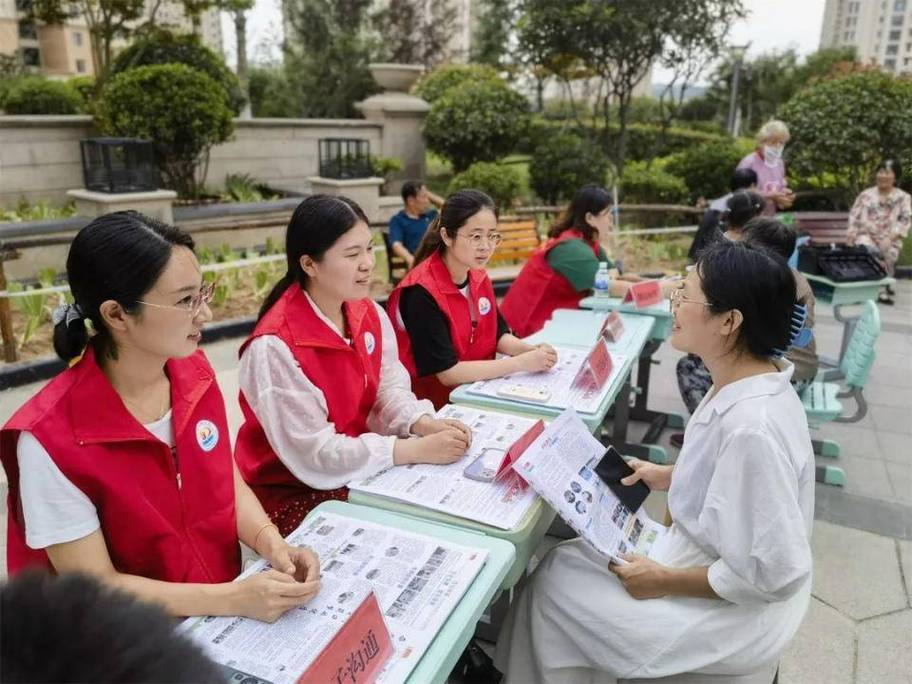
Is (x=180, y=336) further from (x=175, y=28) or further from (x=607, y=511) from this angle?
(x=175, y=28)

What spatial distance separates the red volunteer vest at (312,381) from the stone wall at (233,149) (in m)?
7.50

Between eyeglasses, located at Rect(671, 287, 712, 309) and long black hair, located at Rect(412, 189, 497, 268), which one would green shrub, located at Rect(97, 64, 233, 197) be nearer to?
long black hair, located at Rect(412, 189, 497, 268)

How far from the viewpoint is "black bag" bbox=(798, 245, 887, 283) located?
14.9 ft

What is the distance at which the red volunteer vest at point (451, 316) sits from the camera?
8.86ft

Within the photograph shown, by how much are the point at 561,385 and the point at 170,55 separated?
849 centimetres

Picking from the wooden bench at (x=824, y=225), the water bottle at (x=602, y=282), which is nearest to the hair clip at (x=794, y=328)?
the water bottle at (x=602, y=282)

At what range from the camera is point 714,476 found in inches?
58.7

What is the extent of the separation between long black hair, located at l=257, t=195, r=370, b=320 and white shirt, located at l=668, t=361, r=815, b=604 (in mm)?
1110

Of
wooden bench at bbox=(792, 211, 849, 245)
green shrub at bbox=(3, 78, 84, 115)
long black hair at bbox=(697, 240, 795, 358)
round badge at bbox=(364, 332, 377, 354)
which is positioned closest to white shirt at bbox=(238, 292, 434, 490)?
round badge at bbox=(364, 332, 377, 354)

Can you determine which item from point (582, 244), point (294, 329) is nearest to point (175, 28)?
point (582, 244)

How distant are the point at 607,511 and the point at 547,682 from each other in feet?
1.37

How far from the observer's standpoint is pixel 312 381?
1971mm

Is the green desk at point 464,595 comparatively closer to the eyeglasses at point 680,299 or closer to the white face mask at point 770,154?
the eyeglasses at point 680,299

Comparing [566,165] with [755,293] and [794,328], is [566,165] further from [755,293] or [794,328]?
[755,293]
